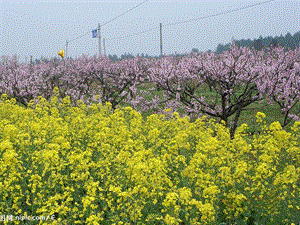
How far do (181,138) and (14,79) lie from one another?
1252 cm

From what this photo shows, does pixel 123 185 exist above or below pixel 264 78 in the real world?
below

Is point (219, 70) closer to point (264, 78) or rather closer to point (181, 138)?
point (264, 78)

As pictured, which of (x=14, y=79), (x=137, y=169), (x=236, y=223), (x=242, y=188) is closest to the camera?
(x=137, y=169)

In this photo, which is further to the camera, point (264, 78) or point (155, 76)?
point (155, 76)

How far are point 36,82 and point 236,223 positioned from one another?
1399 centimetres

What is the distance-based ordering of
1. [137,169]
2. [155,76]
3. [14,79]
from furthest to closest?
[14,79] < [155,76] < [137,169]

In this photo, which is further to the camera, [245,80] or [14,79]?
[14,79]

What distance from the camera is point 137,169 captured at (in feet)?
14.0

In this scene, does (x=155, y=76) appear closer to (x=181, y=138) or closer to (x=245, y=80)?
(x=245, y=80)

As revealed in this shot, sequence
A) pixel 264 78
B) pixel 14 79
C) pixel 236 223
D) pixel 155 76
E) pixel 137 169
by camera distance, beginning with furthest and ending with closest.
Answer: pixel 14 79 < pixel 155 76 < pixel 264 78 < pixel 236 223 < pixel 137 169

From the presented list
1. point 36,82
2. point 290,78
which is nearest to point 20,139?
point 290,78

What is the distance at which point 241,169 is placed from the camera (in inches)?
184

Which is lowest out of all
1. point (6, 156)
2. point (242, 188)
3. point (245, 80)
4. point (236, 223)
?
point (236, 223)

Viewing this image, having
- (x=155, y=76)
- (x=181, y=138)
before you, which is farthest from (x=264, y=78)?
(x=181, y=138)
